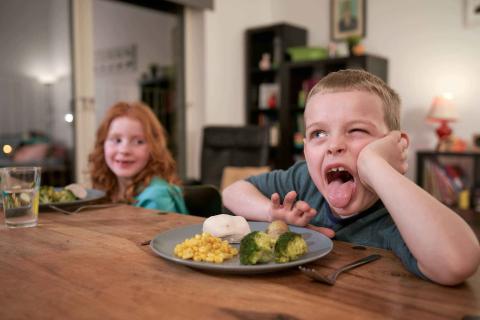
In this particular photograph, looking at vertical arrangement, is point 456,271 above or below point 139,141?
below

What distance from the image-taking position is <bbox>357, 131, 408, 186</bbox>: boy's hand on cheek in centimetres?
78

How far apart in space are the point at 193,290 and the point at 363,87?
571 mm

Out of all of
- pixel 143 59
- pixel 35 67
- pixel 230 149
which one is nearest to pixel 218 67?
pixel 143 59

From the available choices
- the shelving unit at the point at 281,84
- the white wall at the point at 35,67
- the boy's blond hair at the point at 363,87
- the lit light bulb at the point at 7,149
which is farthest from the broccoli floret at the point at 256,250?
the shelving unit at the point at 281,84

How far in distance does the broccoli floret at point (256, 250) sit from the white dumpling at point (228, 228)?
5.4 inches

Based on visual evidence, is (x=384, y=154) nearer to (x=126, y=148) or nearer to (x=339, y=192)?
(x=339, y=192)

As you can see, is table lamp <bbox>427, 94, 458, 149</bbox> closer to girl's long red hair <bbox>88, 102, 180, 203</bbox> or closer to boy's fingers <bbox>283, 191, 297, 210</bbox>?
girl's long red hair <bbox>88, 102, 180, 203</bbox>

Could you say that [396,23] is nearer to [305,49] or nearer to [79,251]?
[305,49]

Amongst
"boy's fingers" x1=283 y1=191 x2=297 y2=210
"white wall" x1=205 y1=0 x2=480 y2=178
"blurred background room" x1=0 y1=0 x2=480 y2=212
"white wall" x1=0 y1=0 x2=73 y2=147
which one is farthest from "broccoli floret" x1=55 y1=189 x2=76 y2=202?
"white wall" x1=205 y1=0 x2=480 y2=178

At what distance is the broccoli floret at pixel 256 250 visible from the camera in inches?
25.9

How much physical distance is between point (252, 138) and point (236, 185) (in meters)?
2.70

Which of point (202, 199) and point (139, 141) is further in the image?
point (139, 141)

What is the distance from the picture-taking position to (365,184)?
0.86m

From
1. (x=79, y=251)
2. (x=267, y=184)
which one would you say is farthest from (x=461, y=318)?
(x=267, y=184)
